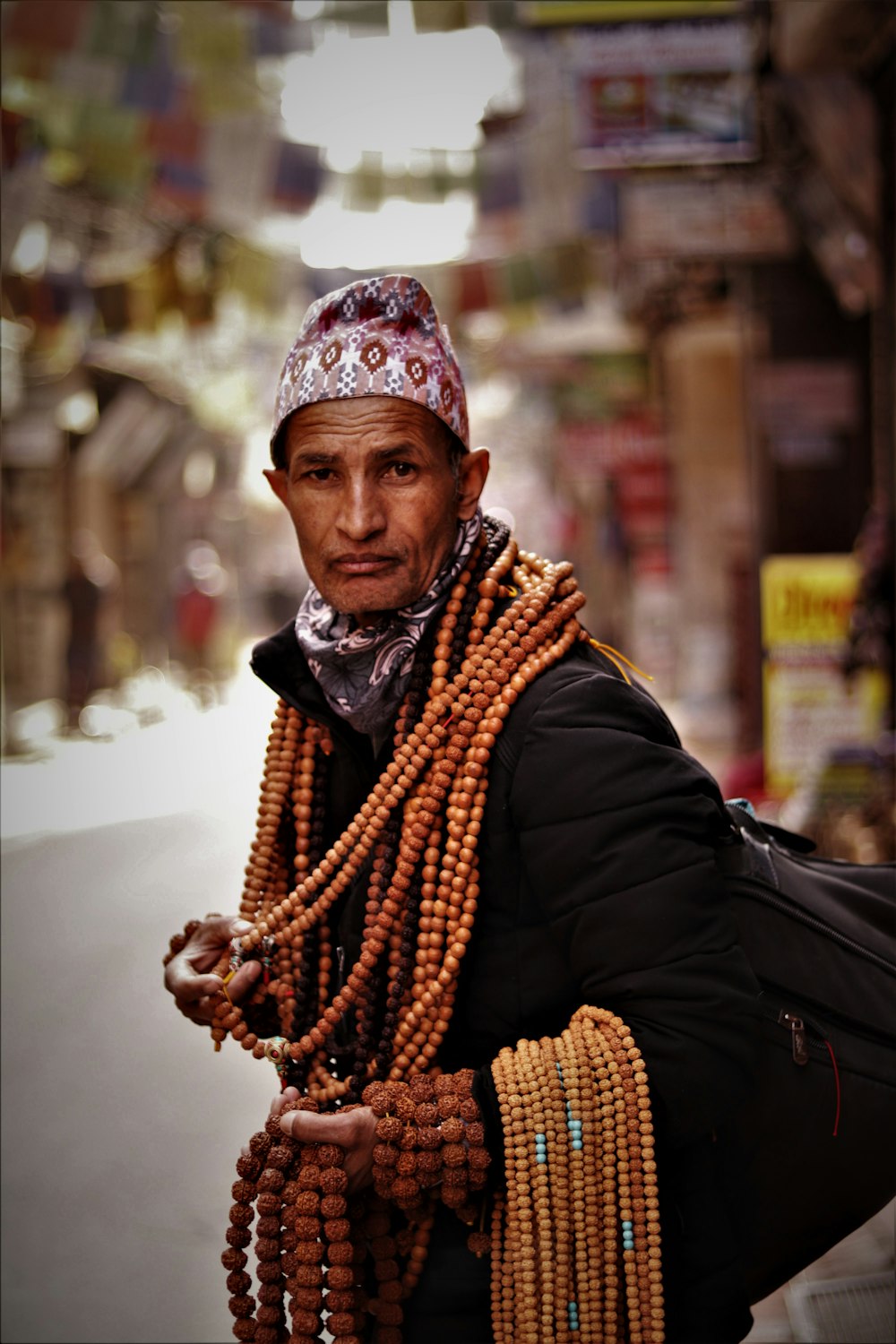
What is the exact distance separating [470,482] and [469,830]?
57cm

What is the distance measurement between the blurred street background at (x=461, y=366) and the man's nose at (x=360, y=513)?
2062 mm

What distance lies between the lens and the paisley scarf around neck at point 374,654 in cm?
195

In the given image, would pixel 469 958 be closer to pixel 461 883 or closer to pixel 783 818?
pixel 461 883

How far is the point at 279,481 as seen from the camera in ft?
7.04

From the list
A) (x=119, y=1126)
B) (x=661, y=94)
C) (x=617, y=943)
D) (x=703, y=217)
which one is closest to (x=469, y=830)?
(x=617, y=943)

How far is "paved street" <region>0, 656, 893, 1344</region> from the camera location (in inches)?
120

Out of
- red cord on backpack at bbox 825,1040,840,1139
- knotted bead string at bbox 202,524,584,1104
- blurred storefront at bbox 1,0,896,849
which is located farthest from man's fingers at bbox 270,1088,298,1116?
blurred storefront at bbox 1,0,896,849

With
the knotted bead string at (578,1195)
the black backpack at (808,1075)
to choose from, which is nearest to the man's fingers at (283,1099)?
the knotted bead string at (578,1195)

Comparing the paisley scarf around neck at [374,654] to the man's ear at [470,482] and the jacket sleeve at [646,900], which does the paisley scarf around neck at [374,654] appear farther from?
the jacket sleeve at [646,900]

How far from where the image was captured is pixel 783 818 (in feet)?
23.7

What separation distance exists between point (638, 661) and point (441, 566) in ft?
54.5

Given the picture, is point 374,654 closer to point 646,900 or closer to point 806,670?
point 646,900

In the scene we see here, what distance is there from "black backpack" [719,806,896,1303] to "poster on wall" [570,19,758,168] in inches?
213

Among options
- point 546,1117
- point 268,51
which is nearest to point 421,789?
point 546,1117
